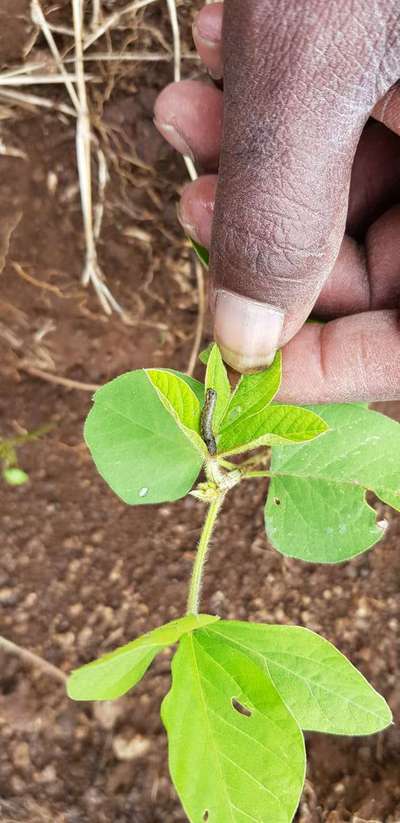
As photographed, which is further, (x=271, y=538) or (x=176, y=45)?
(x=176, y=45)

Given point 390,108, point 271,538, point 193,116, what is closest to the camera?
point 390,108

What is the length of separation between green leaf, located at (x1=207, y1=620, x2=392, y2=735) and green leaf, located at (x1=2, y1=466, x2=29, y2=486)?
80 cm

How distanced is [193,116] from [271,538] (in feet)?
2.73

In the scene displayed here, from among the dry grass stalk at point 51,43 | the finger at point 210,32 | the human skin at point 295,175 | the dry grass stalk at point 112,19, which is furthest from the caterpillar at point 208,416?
the dry grass stalk at point 112,19

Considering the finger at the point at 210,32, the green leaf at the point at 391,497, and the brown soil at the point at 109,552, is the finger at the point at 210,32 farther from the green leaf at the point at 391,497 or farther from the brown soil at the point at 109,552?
the green leaf at the point at 391,497

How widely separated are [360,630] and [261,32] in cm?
133

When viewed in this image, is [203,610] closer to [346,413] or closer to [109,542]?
[109,542]

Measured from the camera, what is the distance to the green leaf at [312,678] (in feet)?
3.65

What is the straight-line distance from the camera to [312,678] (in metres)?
1.14

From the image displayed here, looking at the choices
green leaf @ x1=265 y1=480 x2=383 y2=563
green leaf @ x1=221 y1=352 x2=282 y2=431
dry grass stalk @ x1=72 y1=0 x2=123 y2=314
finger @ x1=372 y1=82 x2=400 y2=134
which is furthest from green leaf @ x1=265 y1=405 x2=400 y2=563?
dry grass stalk @ x1=72 y1=0 x2=123 y2=314

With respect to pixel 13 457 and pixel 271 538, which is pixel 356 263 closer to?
pixel 271 538

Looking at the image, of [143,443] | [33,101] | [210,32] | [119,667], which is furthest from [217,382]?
[33,101]

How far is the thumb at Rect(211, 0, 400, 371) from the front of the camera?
102 cm

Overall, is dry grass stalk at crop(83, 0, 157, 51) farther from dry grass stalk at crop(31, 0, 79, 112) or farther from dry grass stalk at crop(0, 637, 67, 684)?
dry grass stalk at crop(0, 637, 67, 684)
